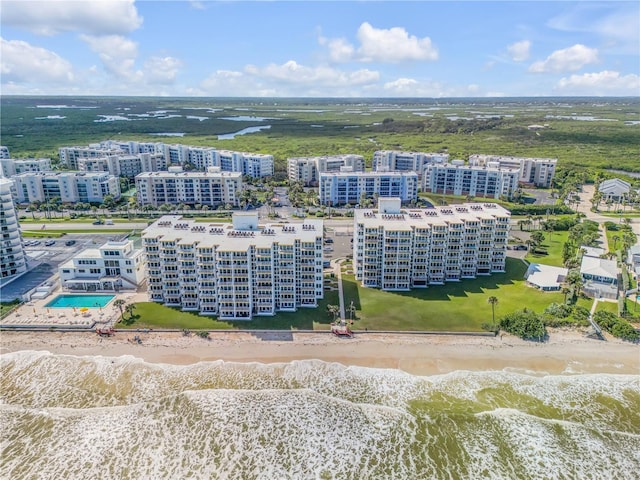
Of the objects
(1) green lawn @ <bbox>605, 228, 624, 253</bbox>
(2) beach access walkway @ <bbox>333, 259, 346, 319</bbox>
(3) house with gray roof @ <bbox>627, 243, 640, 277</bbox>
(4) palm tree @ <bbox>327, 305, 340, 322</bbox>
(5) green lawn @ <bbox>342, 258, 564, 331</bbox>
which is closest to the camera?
(4) palm tree @ <bbox>327, 305, 340, 322</bbox>

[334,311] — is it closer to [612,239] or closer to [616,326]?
[616,326]

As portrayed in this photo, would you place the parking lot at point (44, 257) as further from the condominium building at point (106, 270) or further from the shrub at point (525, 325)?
the shrub at point (525, 325)

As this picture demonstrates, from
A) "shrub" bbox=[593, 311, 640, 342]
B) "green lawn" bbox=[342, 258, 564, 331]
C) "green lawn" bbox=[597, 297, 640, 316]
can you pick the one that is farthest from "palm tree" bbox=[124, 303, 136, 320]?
"green lawn" bbox=[597, 297, 640, 316]

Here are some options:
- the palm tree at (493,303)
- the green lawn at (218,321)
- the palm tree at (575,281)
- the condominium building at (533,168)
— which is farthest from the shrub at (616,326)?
the condominium building at (533,168)

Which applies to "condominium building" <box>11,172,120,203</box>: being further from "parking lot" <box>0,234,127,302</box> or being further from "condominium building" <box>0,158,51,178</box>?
"parking lot" <box>0,234,127,302</box>

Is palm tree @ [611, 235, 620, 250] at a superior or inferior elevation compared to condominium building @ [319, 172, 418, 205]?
inferior

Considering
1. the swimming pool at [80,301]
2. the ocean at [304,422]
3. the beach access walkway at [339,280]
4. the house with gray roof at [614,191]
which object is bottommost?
the ocean at [304,422]

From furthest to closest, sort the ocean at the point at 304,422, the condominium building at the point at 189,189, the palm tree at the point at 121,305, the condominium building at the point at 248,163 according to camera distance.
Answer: the condominium building at the point at 248,163 < the condominium building at the point at 189,189 < the palm tree at the point at 121,305 < the ocean at the point at 304,422
